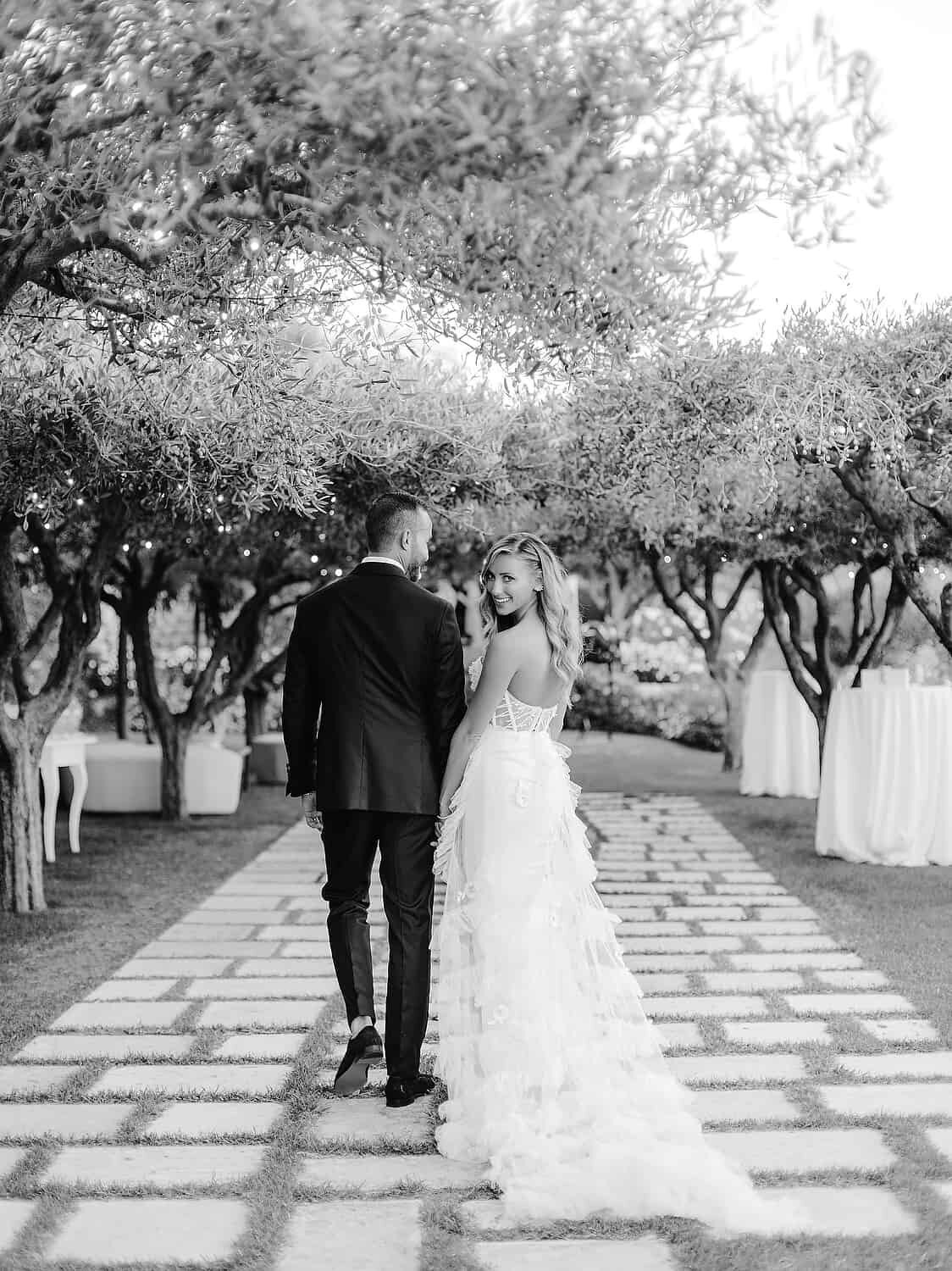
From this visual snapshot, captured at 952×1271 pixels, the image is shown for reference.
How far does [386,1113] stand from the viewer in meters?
4.31

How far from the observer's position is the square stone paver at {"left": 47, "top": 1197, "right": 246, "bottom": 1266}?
3193 mm

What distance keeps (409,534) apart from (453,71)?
1708mm

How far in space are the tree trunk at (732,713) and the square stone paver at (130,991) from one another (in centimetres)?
1265

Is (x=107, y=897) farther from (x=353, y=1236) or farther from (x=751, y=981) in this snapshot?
(x=353, y=1236)

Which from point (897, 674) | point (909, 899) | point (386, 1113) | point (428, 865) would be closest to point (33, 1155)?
point (386, 1113)

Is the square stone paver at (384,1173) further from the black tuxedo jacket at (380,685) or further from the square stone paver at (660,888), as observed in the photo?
the square stone paver at (660,888)

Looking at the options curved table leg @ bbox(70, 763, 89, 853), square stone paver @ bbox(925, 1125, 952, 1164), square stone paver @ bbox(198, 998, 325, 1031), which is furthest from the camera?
curved table leg @ bbox(70, 763, 89, 853)

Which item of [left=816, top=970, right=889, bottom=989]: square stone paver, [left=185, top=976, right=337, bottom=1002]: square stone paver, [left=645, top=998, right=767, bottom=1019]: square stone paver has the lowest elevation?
[left=185, top=976, right=337, bottom=1002]: square stone paver

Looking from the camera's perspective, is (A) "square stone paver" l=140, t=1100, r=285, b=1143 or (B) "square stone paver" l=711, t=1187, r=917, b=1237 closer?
(B) "square stone paver" l=711, t=1187, r=917, b=1237

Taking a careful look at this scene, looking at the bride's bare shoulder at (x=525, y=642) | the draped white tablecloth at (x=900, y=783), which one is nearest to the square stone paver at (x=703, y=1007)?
the bride's bare shoulder at (x=525, y=642)

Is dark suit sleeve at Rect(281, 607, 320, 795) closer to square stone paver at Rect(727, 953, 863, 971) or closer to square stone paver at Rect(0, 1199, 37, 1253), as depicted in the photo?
square stone paver at Rect(0, 1199, 37, 1253)

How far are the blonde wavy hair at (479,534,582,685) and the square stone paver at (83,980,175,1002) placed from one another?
2868 millimetres

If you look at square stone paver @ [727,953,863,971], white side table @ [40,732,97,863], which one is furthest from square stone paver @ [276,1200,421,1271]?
white side table @ [40,732,97,863]

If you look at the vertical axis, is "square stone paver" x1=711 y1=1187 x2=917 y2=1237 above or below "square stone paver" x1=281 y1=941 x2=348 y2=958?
above
